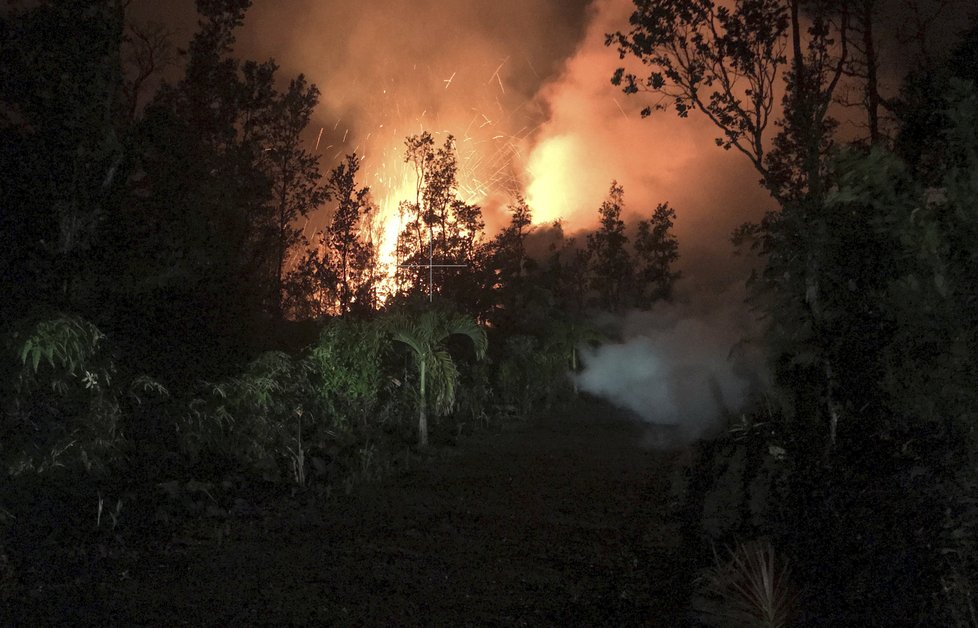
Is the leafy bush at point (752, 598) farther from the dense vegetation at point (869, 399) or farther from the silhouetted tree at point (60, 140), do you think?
the silhouetted tree at point (60, 140)

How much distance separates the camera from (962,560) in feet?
16.9

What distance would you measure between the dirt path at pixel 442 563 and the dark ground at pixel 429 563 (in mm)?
18

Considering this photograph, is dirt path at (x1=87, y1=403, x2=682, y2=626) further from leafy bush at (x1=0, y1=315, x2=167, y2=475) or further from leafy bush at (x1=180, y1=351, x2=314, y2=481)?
leafy bush at (x1=0, y1=315, x2=167, y2=475)

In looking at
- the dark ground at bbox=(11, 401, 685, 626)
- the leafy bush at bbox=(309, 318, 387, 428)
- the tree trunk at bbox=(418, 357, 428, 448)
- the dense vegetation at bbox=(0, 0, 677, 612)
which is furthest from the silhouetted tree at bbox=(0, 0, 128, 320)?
the tree trunk at bbox=(418, 357, 428, 448)

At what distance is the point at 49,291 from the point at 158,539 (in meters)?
2.94

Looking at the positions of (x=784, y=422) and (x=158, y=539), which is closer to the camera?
(x=158, y=539)

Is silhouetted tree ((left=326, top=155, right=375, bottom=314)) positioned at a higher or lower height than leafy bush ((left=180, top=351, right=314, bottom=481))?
higher

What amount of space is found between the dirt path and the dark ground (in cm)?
2

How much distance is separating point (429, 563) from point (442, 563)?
0.40 ft

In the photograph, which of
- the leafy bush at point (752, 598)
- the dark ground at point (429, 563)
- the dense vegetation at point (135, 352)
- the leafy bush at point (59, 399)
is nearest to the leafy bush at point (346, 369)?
the dense vegetation at point (135, 352)

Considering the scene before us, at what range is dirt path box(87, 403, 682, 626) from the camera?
5.88 meters

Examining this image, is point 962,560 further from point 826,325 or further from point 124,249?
point 124,249

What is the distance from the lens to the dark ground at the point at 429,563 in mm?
5855

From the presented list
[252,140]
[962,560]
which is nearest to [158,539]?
[962,560]
